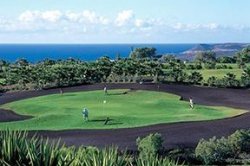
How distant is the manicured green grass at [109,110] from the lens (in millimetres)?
35125

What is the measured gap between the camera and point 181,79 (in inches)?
2373

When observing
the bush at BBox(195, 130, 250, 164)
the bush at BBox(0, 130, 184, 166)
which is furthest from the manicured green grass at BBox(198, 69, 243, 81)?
the bush at BBox(0, 130, 184, 166)

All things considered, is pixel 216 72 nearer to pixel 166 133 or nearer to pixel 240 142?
pixel 166 133

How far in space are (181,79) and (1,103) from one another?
2096 cm

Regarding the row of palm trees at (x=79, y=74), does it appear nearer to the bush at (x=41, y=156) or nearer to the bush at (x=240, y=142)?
the bush at (x=240, y=142)

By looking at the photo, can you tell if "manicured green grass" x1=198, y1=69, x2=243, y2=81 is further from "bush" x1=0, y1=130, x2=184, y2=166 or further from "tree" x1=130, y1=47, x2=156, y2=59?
"bush" x1=0, y1=130, x2=184, y2=166

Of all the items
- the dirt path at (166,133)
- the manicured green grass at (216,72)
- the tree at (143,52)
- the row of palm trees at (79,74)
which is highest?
the dirt path at (166,133)

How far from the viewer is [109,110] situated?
40.2 meters

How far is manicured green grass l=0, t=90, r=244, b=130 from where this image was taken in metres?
35.1

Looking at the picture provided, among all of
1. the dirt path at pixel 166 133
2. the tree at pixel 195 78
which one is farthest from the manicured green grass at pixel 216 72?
the dirt path at pixel 166 133

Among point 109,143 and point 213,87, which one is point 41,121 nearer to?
point 109,143

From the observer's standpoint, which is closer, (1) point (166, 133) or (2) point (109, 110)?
(1) point (166, 133)

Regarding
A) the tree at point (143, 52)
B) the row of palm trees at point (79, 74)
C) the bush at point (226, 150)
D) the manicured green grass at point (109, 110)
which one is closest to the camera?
the bush at point (226, 150)

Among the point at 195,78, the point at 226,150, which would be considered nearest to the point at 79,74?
the point at 195,78
